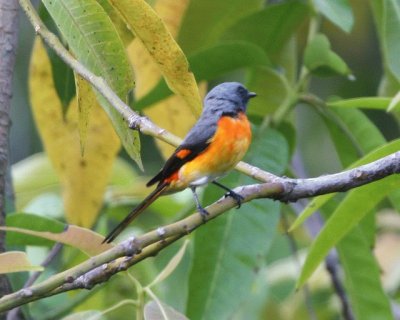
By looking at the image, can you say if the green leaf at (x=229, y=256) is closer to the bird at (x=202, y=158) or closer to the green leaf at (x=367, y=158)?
the bird at (x=202, y=158)

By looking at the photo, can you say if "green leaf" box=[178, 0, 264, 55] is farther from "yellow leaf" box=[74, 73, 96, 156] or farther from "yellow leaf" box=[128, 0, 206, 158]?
"yellow leaf" box=[74, 73, 96, 156]

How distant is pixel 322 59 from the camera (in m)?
2.33

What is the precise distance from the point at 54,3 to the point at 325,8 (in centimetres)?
76

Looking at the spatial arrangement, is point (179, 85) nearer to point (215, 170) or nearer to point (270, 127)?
point (215, 170)

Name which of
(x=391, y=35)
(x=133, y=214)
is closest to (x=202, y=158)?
(x=133, y=214)

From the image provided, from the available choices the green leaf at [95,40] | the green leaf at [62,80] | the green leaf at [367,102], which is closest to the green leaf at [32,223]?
the green leaf at [62,80]

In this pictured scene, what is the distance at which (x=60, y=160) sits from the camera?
7.91 ft

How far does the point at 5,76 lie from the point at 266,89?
80cm

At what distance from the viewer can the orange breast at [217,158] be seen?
1761mm

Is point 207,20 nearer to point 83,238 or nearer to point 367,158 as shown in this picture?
point 367,158

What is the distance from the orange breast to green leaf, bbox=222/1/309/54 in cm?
61

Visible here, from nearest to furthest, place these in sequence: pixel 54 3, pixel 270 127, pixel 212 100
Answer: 1. pixel 54 3
2. pixel 212 100
3. pixel 270 127

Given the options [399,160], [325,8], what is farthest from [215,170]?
[325,8]

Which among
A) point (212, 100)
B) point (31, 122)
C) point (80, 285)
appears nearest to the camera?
point (80, 285)
